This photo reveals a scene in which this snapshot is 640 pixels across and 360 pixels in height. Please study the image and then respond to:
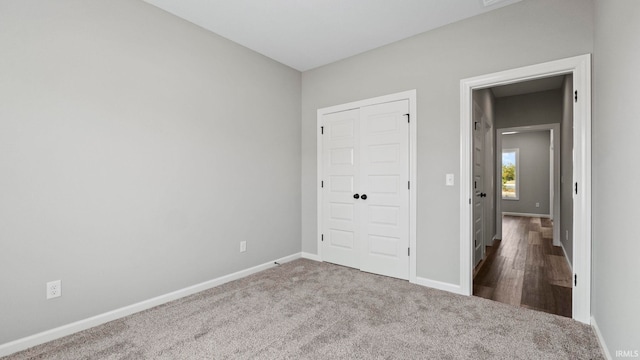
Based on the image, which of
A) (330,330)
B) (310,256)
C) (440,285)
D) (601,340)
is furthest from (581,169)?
(310,256)

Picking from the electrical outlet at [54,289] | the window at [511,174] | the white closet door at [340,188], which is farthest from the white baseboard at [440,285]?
the window at [511,174]

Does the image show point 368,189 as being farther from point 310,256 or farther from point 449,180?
point 310,256

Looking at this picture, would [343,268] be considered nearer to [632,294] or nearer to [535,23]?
[632,294]

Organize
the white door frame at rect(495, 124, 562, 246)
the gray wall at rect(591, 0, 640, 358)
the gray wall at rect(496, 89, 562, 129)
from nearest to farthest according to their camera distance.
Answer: the gray wall at rect(591, 0, 640, 358) < the white door frame at rect(495, 124, 562, 246) < the gray wall at rect(496, 89, 562, 129)

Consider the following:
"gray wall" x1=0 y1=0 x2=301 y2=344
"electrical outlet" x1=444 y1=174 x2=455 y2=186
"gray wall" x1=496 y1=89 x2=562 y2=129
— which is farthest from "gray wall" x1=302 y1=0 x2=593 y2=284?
"gray wall" x1=496 y1=89 x2=562 y2=129

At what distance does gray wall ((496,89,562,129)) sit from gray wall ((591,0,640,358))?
3739 mm

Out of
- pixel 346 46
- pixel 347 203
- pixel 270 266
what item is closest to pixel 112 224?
pixel 270 266

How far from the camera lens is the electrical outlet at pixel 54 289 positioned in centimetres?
205

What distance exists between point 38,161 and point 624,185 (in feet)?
11.9

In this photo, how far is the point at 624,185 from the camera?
1.57 metres

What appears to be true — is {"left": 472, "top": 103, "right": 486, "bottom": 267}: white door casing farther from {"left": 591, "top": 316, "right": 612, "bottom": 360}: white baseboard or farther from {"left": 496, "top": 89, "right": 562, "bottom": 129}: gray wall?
{"left": 496, "top": 89, "right": 562, "bottom": 129}: gray wall

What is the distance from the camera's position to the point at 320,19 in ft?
9.16

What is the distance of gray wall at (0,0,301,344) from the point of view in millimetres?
1943

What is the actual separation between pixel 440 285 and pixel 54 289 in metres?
3.29
